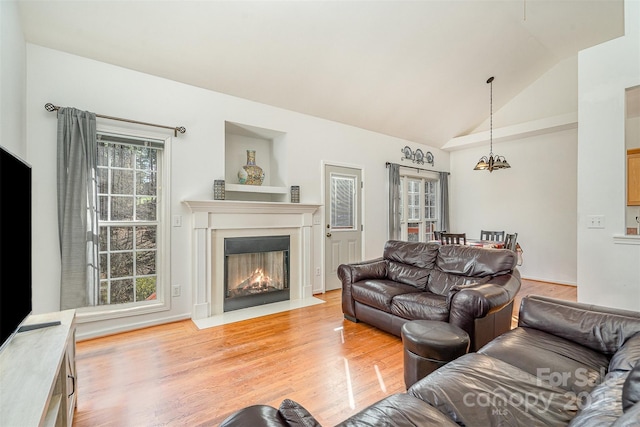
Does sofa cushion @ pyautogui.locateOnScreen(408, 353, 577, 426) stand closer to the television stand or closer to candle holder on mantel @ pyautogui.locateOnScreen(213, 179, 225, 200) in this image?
the television stand

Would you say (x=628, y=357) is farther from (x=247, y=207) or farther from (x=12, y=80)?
(x=12, y=80)

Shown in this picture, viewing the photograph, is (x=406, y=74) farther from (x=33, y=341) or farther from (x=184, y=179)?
(x=33, y=341)

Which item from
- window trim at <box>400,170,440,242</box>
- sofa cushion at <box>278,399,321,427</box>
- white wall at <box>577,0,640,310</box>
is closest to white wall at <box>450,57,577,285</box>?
window trim at <box>400,170,440,242</box>

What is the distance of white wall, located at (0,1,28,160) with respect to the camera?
1.96 m

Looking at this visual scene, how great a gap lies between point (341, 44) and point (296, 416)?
3737 millimetres

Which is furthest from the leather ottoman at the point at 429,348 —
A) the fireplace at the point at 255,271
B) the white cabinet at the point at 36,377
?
the fireplace at the point at 255,271

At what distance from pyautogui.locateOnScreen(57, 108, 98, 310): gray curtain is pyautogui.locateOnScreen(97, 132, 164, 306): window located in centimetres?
17

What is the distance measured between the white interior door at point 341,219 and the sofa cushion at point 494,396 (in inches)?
132

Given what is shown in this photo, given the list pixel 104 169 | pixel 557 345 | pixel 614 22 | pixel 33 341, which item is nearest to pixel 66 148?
pixel 104 169

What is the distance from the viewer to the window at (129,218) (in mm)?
3096

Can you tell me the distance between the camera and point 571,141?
5.13 metres

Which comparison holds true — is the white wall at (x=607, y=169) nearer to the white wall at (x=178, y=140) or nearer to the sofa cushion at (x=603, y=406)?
the sofa cushion at (x=603, y=406)

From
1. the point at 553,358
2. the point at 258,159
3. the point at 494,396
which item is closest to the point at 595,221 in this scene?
the point at 553,358

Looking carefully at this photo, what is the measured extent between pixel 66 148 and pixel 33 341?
83.4 inches
